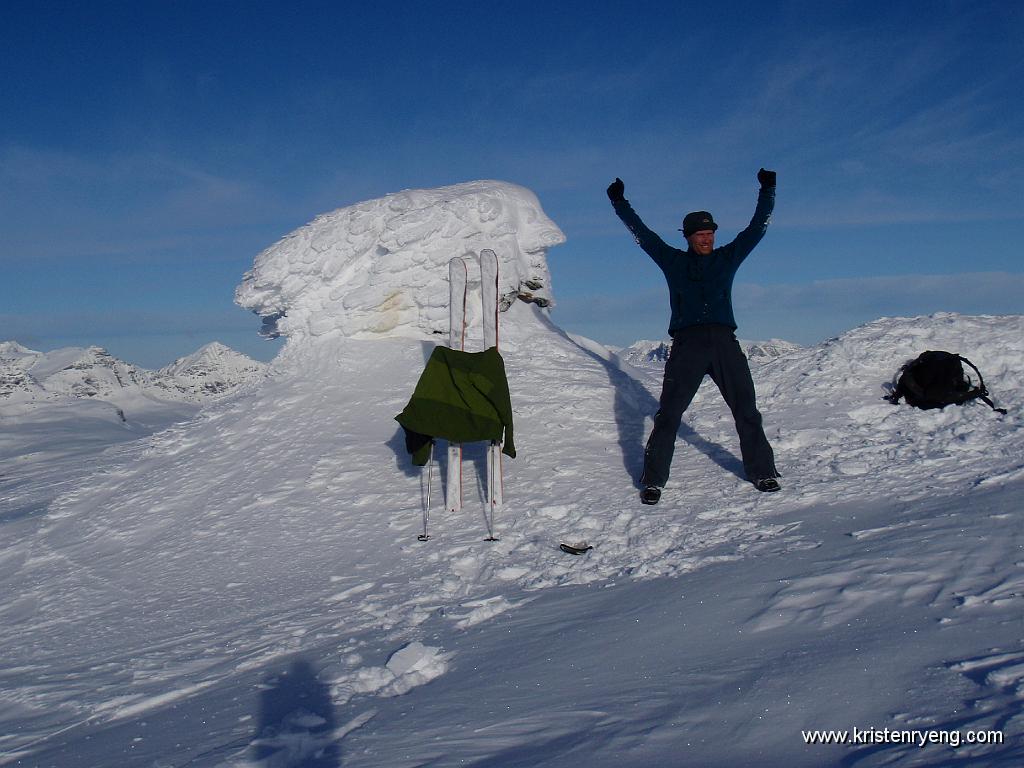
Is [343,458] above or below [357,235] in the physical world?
below

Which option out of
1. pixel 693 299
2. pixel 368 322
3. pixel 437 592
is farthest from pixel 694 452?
pixel 368 322

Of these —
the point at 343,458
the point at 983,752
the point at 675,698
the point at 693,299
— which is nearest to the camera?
the point at 983,752

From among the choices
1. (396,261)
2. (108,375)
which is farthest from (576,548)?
(108,375)

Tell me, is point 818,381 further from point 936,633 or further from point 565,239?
point 936,633

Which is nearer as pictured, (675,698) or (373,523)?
(675,698)

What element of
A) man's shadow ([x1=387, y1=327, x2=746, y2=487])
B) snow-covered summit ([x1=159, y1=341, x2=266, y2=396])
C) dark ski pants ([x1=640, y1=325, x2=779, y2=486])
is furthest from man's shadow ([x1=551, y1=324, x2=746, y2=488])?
snow-covered summit ([x1=159, y1=341, x2=266, y2=396])

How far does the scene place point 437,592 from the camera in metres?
4.69

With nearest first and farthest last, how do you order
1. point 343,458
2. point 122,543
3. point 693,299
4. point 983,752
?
1. point 983,752
2. point 693,299
3. point 122,543
4. point 343,458

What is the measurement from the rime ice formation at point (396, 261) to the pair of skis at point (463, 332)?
2712 millimetres

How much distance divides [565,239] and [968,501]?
6.80 meters

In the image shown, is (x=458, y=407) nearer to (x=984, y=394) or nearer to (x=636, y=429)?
(x=636, y=429)

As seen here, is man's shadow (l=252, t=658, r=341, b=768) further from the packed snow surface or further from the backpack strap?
the backpack strap

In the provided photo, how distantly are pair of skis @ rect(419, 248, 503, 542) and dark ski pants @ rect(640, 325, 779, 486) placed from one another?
4.08 feet

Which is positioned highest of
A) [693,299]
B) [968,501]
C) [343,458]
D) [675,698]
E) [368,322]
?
[368,322]
